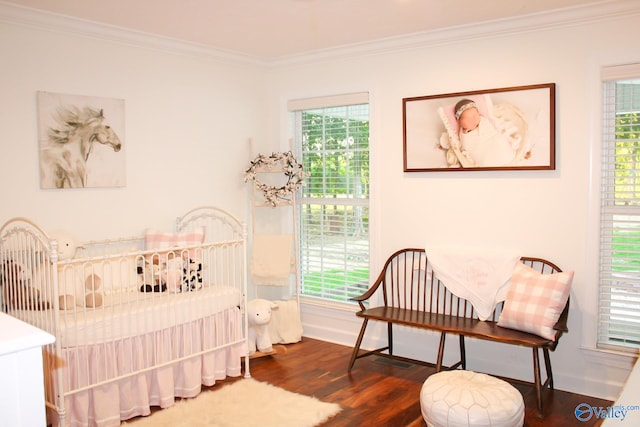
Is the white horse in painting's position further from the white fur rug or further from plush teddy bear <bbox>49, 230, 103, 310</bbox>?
the white fur rug

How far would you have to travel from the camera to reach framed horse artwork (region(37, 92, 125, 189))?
3.46 metres

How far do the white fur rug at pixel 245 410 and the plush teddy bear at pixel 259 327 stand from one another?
2.09 ft

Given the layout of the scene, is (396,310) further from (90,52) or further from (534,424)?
(90,52)

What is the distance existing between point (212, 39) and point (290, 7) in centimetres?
99

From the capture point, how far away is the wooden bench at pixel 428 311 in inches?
130

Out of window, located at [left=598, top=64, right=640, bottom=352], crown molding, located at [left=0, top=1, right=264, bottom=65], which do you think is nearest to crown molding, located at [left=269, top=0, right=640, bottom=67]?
window, located at [left=598, top=64, right=640, bottom=352]

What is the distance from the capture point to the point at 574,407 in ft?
10.7

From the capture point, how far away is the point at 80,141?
3.63 metres

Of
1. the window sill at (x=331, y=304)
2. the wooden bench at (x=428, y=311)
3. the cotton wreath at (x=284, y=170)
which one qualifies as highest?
the cotton wreath at (x=284, y=170)

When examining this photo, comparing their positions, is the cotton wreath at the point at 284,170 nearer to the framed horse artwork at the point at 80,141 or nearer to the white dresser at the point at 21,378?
the framed horse artwork at the point at 80,141

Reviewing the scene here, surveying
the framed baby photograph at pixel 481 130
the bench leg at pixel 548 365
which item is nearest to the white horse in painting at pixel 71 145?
the framed baby photograph at pixel 481 130

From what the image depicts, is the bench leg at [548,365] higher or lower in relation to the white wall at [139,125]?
Result: lower

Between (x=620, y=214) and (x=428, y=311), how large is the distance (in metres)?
1.42

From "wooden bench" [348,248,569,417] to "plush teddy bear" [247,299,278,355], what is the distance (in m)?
0.71
